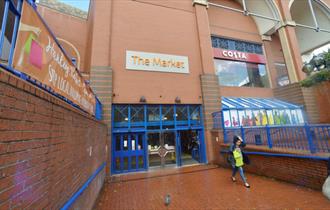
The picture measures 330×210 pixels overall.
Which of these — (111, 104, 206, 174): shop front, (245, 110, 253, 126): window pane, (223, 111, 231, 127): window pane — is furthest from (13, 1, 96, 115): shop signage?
(245, 110, 253, 126): window pane

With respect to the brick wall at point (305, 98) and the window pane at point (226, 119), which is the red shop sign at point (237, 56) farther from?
the window pane at point (226, 119)

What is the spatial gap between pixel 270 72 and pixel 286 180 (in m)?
11.0

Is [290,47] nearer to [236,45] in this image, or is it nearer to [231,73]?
[236,45]

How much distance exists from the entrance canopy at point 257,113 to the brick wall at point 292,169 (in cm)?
282

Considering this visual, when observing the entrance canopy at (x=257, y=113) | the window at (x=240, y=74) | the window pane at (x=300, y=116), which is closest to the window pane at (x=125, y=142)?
the entrance canopy at (x=257, y=113)

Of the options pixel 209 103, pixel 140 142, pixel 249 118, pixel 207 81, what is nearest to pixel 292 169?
pixel 249 118

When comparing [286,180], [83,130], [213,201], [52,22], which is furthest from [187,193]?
[52,22]

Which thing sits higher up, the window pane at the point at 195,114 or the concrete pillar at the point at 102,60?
the concrete pillar at the point at 102,60

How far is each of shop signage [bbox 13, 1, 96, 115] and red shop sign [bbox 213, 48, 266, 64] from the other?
11509mm

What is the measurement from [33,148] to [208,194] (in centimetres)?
481

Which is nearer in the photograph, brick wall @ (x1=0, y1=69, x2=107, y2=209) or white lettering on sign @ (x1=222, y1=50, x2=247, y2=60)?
brick wall @ (x1=0, y1=69, x2=107, y2=209)

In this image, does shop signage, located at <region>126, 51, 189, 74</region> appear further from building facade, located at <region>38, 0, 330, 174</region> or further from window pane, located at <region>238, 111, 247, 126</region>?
window pane, located at <region>238, 111, 247, 126</region>

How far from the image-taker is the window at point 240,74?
38.9 feet

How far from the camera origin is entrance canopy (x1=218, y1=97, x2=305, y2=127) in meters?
9.30
